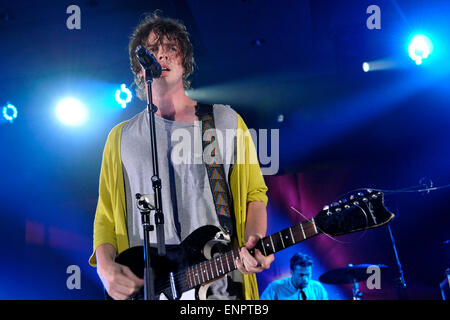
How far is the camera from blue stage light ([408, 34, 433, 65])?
159 inches

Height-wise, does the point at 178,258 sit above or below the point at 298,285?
below

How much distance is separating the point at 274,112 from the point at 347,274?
6.44 feet

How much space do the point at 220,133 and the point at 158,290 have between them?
809mm

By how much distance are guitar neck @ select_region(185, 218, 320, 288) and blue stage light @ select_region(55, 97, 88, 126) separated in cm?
273

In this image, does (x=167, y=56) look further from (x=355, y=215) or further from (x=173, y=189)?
(x=355, y=215)

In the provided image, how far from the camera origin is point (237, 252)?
1753 mm

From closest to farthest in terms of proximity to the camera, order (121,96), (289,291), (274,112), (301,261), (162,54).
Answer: (162,54), (121,96), (301,261), (289,291), (274,112)

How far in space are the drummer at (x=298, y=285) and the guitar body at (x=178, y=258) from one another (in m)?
2.79

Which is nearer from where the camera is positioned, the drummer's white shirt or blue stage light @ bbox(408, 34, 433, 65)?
blue stage light @ bbox(408, 34, 433, 65)

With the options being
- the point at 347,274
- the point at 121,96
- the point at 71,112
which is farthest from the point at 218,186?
the point at 347,274

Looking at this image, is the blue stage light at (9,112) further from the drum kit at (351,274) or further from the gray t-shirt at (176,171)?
the drum kit at (351,274)

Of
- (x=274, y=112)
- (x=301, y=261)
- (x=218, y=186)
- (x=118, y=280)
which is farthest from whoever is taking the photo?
(x=274, y=112)

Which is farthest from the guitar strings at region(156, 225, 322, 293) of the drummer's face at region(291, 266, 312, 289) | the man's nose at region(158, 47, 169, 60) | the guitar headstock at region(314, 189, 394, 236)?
the drummer's face at region(291, 266, 312, 289)

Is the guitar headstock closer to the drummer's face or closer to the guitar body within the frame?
the guitar body
